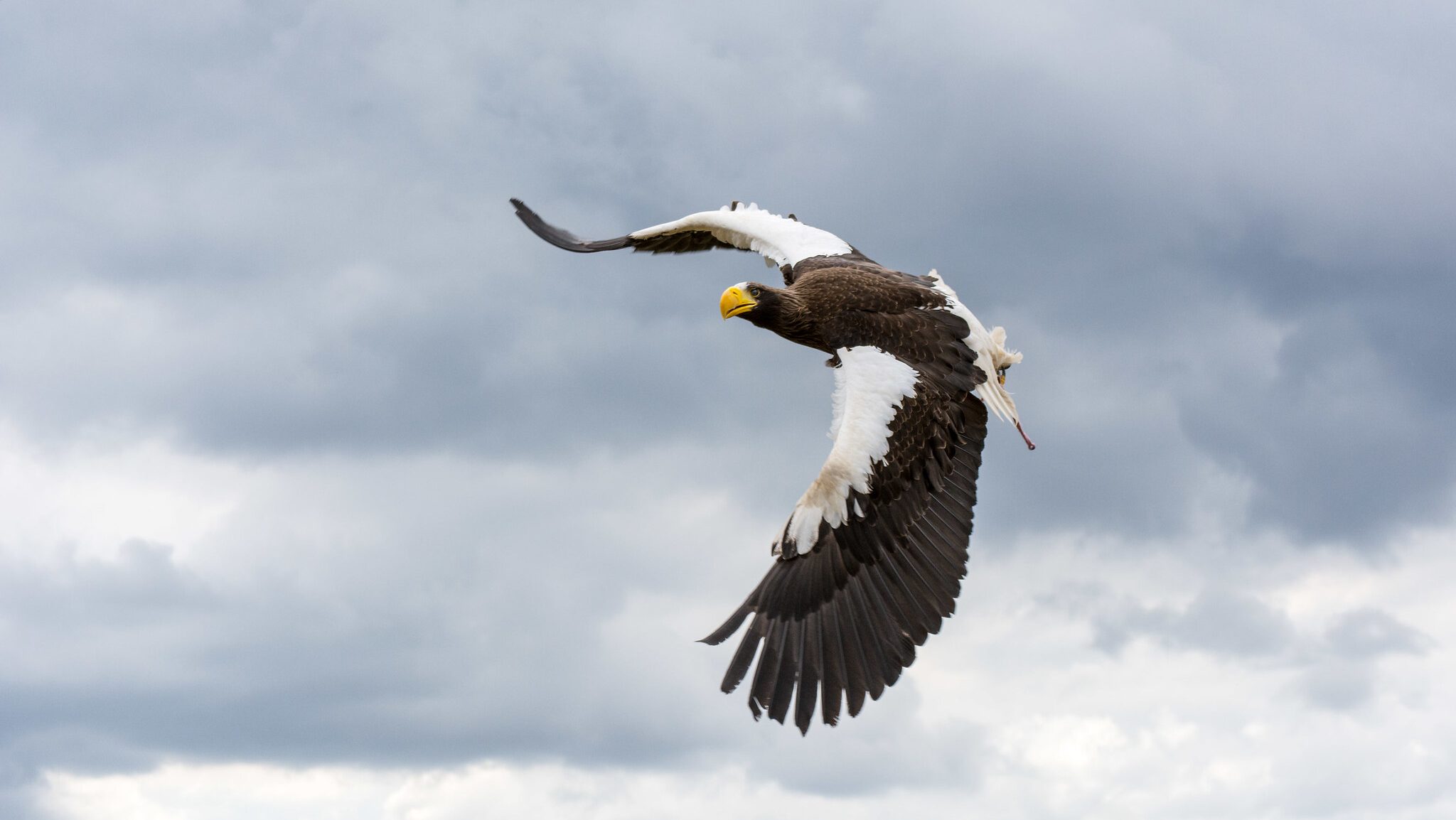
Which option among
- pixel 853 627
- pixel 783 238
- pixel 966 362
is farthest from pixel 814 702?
pixel 783 238

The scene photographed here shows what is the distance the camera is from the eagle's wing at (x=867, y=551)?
36.7ft

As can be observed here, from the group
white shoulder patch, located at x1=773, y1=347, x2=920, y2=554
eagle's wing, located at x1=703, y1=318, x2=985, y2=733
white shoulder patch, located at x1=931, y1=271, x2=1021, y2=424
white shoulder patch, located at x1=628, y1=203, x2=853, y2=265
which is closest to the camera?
eagle's wing, located at x1=703, y1=318, x2=985, y2=733

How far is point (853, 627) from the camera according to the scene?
37.7 feet

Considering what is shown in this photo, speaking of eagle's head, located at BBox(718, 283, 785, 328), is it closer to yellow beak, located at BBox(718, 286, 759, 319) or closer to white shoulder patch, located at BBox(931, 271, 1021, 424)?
yellow beak, located at BBox(718, 286, 759, 319)

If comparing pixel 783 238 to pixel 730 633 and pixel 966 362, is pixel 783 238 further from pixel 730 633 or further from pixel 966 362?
pixel 730 633

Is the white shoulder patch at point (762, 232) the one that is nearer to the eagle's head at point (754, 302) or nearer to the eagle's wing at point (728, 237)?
the eagle's wing at point (728, 237)

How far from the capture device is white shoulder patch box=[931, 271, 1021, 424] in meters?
12.9

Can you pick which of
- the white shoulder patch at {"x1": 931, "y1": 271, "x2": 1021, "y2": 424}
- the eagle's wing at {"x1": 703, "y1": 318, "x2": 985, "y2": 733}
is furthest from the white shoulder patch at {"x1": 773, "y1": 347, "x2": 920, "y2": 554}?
the white shoulder patch at {"x1": 931, "y1": 271, "x2": 1021, "y2": 424}

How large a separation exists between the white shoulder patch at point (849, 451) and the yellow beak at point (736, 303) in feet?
5.09

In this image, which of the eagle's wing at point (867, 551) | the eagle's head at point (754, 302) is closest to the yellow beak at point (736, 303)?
the eagle's head at point (754, 302)

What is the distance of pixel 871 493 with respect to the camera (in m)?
11.8

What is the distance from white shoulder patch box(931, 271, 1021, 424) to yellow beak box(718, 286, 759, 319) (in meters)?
1.94

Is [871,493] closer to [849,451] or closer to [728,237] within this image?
[849,451]

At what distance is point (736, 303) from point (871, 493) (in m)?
2.64
